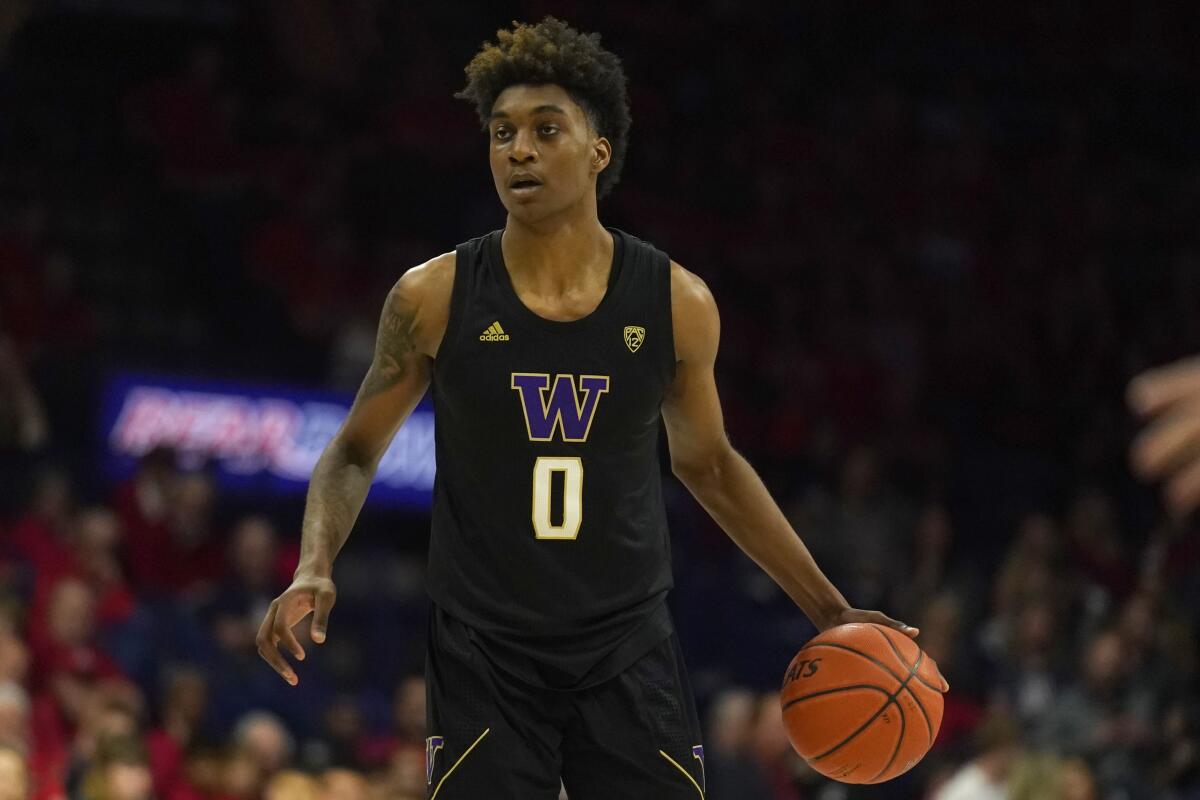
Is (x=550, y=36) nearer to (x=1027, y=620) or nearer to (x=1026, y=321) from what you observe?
(x=1027, y=620)

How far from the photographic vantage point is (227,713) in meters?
8.57

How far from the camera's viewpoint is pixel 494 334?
387 centimetres

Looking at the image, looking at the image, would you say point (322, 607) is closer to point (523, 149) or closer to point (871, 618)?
point (523, 149)

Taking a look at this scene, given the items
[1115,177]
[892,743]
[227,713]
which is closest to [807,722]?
[892,743]

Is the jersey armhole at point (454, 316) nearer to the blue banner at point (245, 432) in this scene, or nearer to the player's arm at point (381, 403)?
the player's arm at point (381, 403)

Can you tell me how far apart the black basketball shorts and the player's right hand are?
0.32m

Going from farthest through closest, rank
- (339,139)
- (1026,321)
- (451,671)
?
(1026,321), (339,139), (451,671)

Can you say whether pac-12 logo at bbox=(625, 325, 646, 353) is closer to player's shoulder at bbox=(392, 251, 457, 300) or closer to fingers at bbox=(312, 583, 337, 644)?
player's shoulder at bbox=(392, 251, 457, 300)

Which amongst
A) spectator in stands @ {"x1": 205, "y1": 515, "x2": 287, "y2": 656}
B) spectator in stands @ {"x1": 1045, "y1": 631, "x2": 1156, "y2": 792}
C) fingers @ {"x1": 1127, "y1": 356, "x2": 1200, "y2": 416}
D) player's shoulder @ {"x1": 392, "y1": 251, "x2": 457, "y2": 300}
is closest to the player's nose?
player's shoulder @ {"x1": 392, "y1": 251, "x2": 457, "y2": 300}

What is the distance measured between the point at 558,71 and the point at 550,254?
392mm

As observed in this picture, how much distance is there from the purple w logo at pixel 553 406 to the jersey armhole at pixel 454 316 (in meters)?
0.16

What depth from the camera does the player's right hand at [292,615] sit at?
357cm

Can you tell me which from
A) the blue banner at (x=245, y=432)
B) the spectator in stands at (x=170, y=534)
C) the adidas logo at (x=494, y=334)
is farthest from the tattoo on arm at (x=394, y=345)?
the blue banner at (x=245, y=432)

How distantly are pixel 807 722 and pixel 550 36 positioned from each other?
1615 mm
